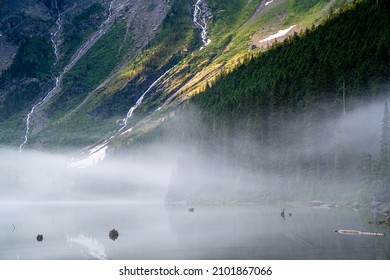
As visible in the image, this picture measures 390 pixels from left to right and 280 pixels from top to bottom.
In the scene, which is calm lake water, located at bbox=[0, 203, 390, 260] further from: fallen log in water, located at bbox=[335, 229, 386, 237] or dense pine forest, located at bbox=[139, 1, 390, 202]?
dense pine forest, located at bbox=[139, 1, 390, 202]

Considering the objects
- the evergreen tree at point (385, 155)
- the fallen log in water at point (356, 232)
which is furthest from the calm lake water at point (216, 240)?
the evergreen tree at point (385, 155)

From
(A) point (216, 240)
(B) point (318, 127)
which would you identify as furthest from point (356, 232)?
(B) point (318, 127)

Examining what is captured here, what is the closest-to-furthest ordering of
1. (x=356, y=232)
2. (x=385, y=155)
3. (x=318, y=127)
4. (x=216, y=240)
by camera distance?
(x=356, y=232) < (x=216, y=240) < (x=385, y=155) < (x=318, y=127)

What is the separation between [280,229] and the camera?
7456 cm

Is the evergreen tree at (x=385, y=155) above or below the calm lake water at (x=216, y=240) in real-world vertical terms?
above

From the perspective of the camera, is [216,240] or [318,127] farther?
[318,127]

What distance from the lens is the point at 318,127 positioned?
12769 cm

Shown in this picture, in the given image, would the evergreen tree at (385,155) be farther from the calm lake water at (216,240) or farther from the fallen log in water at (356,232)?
the fallen log in water at (356,232)

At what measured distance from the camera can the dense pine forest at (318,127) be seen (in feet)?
379

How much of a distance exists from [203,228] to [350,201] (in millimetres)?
35105

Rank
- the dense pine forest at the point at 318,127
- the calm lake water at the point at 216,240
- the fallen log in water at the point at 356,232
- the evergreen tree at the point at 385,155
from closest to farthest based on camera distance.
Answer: the calm lake water at the point at 216,240 < the fallen log in water at the point at 356,232 < the evergreen tree at the point at 385,155 < the dense pine forest at the point at 318,127

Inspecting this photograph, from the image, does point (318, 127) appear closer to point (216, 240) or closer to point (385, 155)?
point (385, 155)
